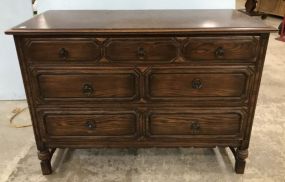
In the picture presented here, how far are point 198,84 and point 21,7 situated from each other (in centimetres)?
161

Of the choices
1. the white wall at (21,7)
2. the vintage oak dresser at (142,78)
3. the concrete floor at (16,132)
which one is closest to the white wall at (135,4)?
the white wall at (21,7)

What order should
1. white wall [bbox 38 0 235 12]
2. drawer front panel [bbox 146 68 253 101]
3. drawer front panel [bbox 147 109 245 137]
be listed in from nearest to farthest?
drawer front panel [bbox 146 68 253 101], drawer front panel [bbox 147 109 245 137], white wall [bbox 38 0 235 12]

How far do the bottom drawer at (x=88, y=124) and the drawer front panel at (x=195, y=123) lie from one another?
118 millimetres

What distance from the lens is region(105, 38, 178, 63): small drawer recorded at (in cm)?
132

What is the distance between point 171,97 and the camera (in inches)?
57.2

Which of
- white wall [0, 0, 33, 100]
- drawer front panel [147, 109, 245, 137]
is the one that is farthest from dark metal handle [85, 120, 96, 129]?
white wall [0, 0, 33, 100]

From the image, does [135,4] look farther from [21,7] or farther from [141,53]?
[21,7]

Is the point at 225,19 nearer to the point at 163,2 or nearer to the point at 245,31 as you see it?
the point at 245,31

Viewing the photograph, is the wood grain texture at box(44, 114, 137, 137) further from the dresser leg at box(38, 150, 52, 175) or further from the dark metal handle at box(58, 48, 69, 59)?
the dark metal handle at box(58, 48, 69, 59)

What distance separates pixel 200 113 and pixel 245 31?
19.0 inches

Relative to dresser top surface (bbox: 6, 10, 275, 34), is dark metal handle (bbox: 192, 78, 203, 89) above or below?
below

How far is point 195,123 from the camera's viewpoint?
1520 millimetres

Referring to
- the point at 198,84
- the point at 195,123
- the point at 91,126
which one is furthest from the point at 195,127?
the point at 91,126

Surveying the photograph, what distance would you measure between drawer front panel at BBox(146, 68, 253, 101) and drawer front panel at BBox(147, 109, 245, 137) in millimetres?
92
